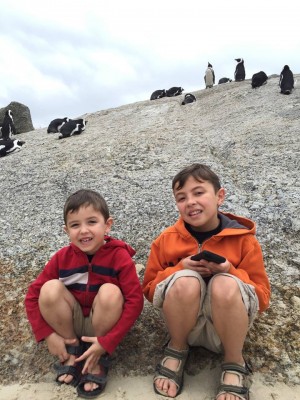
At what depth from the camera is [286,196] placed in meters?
4.76

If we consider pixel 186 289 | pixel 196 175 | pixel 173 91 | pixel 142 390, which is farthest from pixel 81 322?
pixel 173 91

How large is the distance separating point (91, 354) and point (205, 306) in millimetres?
823

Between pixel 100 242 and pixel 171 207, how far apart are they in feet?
7.22

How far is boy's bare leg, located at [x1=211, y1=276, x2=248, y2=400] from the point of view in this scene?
2291 millimetres

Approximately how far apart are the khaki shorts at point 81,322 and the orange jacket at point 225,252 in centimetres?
46

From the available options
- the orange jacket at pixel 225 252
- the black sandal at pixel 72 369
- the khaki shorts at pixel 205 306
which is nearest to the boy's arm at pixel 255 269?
the orange jacket at pixel 225 252

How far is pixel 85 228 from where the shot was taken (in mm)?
2686

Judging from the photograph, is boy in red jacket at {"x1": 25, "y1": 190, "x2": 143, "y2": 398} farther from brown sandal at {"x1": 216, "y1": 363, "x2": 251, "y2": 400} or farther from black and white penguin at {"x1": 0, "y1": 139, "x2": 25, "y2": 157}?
black and white penguin at {"x1": 0, "y1": 139, "x2": 25, "y2": 157}

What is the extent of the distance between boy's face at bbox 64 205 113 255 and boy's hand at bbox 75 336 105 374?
620 mm

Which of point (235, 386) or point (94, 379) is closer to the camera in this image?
point (235, 386)

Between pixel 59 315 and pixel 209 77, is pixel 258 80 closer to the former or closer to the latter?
pixel 209 77

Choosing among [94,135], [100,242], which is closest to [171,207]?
[100,242]

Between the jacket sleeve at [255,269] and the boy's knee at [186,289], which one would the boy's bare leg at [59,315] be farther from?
the jacket sleeve at [255,269]

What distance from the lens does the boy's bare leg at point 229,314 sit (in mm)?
2291
